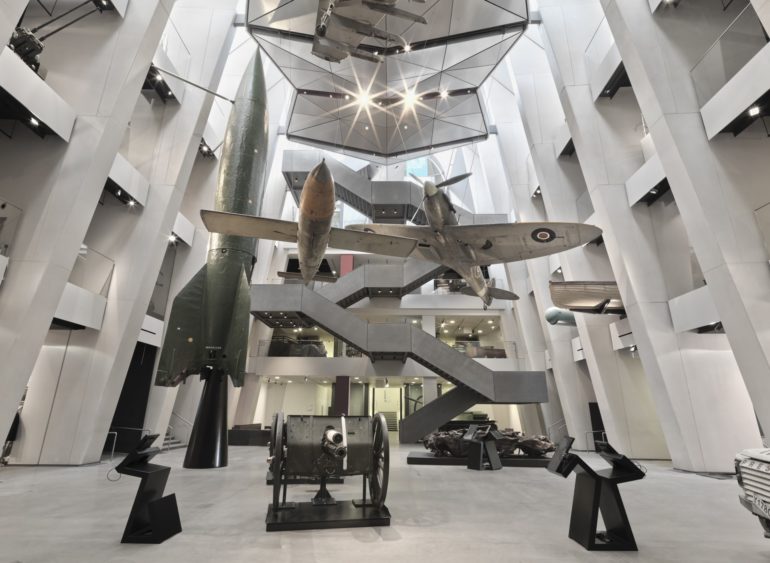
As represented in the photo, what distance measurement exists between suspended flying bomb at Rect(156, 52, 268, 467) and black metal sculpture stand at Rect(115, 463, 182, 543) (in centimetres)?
538

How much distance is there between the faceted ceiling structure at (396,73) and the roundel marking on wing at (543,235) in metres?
7.59

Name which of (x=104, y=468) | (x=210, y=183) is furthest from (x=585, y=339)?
(x=210, y=183)

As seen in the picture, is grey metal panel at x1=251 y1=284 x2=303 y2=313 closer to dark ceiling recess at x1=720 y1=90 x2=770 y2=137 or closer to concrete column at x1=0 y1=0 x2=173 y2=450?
concrete column at x1=0 y1=0 x2=173 y2=450

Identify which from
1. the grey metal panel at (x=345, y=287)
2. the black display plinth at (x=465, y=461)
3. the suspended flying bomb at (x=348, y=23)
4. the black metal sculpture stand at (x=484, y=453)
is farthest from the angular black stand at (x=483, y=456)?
the suspended flying bomb at (x=348, y=23)

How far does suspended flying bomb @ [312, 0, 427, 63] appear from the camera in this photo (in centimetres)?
1148

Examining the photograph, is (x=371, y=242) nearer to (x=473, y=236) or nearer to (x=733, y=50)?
(x=473, y=236)

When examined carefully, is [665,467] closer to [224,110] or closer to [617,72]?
[617,72]

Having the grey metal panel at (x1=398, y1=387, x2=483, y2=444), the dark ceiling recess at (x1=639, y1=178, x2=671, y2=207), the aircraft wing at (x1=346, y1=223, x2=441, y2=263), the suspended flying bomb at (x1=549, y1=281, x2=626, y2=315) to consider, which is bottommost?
the grey metal panel at (x1=398, y1=387, x2=483, y2=444)

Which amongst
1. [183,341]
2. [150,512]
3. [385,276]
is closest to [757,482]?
[150,512]

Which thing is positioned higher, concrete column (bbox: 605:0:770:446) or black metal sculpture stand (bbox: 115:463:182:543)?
concrete column (bbox: 605:0:770:446)

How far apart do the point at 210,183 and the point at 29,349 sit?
1075 centimetres

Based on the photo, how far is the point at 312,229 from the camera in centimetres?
823

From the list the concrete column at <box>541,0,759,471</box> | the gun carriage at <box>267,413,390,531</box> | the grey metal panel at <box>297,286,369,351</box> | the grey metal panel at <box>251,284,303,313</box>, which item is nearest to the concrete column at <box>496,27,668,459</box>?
the concrete column at <box>541,0,759,471</box>

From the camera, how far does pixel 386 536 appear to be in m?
4.37
